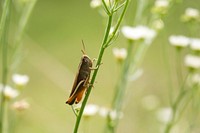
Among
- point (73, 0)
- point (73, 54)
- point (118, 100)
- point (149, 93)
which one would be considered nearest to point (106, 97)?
point (149, 93)

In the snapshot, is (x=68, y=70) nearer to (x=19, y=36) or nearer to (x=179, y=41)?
(x=179, y=41)

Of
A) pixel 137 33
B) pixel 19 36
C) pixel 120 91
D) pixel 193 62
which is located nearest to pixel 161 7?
pixel 137 33

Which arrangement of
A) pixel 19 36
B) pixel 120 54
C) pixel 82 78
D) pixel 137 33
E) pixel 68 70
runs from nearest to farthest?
pixel 82 78 < pixel 19 36 < pixel 137 33 < pixel 120 54 < pixel 68 70

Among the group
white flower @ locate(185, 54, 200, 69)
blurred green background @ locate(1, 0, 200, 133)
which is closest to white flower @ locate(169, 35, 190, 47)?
white flower @ locate(185, 54, 200, 69)

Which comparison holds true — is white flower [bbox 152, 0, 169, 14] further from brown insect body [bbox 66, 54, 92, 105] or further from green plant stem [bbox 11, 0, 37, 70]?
brown insect body [bbox 66, 54, 92, 105]

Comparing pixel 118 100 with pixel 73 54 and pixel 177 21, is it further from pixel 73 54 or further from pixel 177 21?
pixel 177 21

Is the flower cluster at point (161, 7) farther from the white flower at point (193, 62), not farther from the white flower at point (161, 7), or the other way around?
the white flower at point (193, 62)
